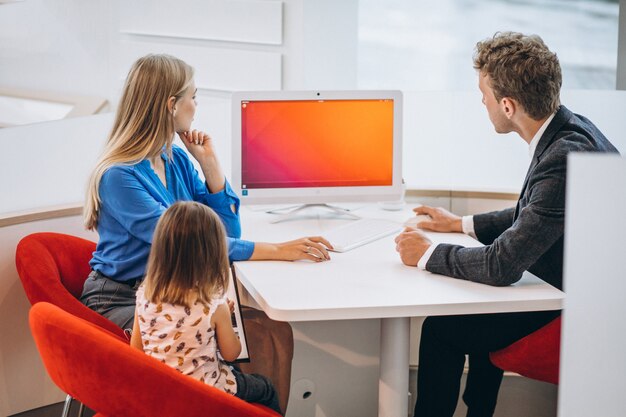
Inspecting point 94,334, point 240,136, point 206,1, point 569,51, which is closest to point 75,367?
point 94,334

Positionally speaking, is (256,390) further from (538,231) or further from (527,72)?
(527,72)

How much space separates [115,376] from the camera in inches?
65.0

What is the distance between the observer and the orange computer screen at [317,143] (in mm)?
2771

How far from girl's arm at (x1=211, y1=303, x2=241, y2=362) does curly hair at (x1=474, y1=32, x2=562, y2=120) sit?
969 mm

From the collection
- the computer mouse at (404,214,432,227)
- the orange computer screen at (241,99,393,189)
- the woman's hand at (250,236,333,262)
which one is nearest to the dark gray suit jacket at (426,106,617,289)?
the woman's hand at (250,236,333,262)

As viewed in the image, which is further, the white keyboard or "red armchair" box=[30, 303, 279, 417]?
the white keyboard

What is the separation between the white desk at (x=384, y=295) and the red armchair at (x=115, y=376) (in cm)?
31

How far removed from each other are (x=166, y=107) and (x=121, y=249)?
43 centimetres

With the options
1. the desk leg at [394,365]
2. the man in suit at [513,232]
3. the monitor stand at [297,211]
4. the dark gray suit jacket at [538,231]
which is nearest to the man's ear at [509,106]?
the man in suit at [513,232]

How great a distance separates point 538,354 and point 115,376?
1.12 meters

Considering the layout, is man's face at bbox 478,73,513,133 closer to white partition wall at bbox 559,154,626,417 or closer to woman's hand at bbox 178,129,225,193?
woman's hand at bbox 178,129,225,193

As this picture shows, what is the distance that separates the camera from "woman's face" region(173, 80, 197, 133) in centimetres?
240

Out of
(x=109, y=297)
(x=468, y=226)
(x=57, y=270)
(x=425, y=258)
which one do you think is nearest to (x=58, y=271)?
(x=57, y=270)

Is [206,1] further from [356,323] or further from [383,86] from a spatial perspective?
[383,86]
